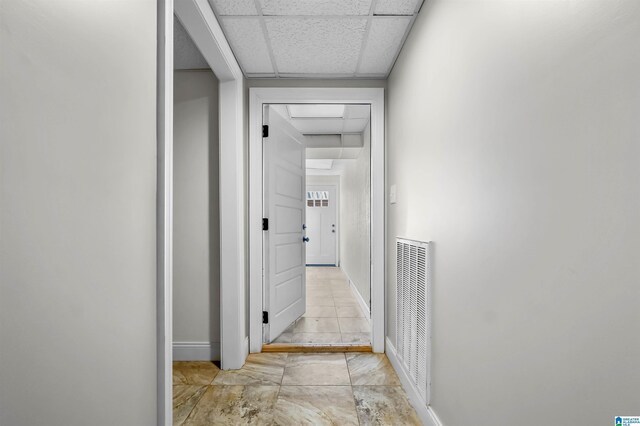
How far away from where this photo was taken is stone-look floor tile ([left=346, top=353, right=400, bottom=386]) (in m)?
2.23

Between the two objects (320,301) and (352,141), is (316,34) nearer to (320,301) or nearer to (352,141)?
(352,141)

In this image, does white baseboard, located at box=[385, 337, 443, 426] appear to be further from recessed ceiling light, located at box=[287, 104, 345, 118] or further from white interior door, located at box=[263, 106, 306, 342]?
recessed ceiling light, located at box=[287, 104, 345, 118]

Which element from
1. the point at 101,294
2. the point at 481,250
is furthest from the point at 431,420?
the point at 101,294

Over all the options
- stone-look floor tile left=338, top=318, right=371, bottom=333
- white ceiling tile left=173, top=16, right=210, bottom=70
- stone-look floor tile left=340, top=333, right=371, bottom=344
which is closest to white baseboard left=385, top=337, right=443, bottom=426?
stone-look floor tile left=340, top=333, right=371, bottom=344

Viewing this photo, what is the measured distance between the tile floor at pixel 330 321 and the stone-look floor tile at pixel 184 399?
2.97 ft

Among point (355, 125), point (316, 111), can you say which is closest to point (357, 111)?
point (316, 111)

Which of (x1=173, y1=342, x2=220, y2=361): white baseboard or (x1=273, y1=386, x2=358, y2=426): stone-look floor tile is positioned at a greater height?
(x1=173, y1=342, x2=220, y2=361): white baseboard

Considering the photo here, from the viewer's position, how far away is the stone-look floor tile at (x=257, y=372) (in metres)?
2.24

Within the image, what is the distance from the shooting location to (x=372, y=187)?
9.14ft

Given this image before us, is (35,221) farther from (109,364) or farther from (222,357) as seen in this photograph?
(222,357)

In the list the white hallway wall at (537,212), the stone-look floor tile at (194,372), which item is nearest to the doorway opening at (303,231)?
the stone-look floor tile at (194,372)

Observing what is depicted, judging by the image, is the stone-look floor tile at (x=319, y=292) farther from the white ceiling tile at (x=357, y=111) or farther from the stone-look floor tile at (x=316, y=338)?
the white ceiling tile at (x=357, y=111)

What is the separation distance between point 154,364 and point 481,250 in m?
1.22

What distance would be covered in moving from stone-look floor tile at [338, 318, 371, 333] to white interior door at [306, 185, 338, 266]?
481cm
